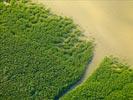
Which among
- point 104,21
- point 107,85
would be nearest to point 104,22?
point 104,21

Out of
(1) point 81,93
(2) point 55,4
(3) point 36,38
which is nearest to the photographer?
(1) point 81,93

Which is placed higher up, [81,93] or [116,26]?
[116,26]

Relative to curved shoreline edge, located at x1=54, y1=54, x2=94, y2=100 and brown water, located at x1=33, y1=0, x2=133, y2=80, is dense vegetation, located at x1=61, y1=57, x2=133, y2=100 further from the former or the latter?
brown water, located at x1=33, y1=0, x2=133, y2=80

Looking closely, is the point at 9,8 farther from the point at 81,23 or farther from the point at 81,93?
the point at 81,93

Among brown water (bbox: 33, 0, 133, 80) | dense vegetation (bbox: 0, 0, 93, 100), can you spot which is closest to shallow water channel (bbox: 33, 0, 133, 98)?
brown water (bbox: 33, 0, 133, 80)

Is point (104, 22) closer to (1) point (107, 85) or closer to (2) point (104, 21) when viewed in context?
(2) point (104, 21)

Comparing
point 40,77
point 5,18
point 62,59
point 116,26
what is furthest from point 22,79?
point 116,26

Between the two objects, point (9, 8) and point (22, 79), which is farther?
point (9, 8)
